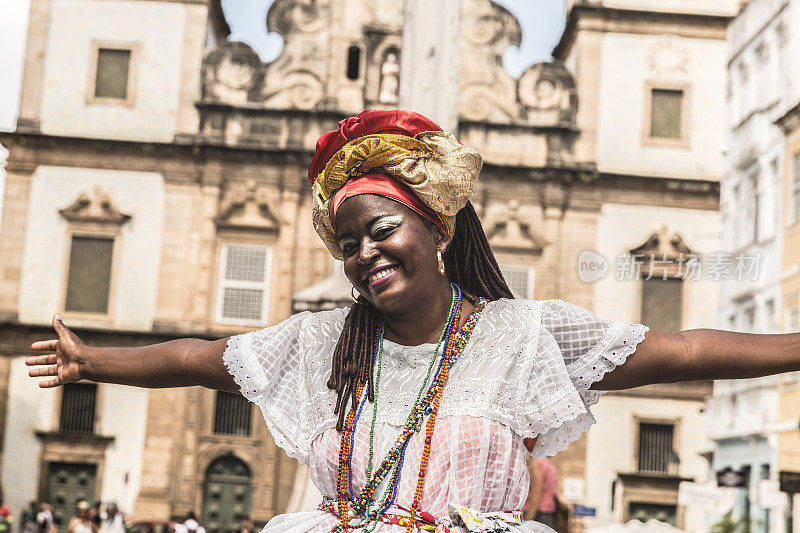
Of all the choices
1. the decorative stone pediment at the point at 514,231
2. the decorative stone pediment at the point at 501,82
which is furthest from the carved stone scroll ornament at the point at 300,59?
the decorative stone pediment at the point at 514,231

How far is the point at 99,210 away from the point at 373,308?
24.5 metres

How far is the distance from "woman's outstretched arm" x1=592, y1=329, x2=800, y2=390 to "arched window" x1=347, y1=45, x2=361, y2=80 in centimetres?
2511

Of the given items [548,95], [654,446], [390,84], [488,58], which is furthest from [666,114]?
[654,446]

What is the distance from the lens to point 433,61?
659 cm

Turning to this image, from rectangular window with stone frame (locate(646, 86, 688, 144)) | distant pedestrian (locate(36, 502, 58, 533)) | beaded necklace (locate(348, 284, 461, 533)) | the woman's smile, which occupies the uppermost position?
rectangular window with stone frame (locate(646, 86, 688, 144))

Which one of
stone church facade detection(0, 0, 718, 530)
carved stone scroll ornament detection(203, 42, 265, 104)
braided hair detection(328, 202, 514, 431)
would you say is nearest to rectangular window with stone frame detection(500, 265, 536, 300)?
stone church facade detection(0, 0, 718, 530)

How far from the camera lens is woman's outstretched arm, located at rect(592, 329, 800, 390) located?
235cm

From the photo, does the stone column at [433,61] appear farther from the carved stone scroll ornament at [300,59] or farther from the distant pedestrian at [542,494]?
the carved stone scroll ornament at [300,59]

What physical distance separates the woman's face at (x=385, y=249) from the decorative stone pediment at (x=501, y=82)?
81.1 feet

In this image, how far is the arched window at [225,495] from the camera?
25.3 metres

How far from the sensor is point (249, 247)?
1039 inches

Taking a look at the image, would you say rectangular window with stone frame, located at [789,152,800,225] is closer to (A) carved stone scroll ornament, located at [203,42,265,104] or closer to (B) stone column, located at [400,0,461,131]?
(A) carved stone scroll ornament, located at [203,42,265,104]

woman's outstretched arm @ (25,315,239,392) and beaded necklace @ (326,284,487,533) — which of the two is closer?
beaded necklace @ (326,284,487,533)

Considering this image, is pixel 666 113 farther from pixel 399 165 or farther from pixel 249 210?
pixel 399 165
